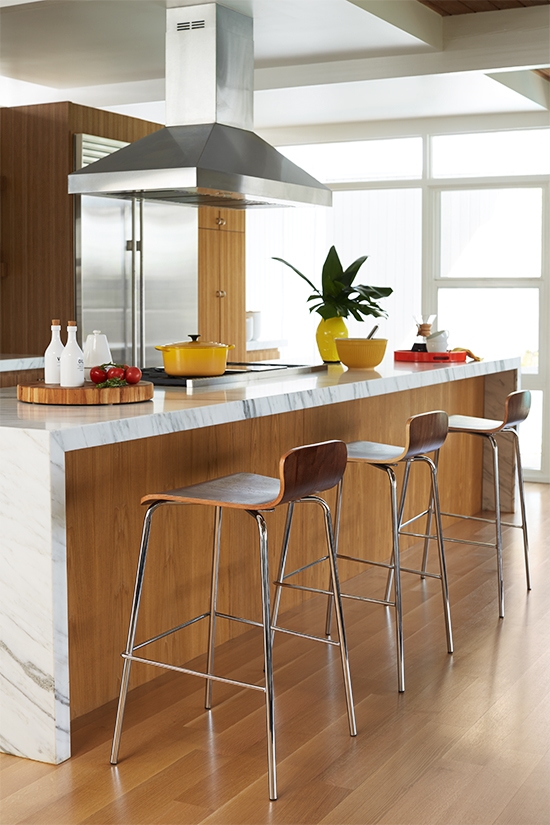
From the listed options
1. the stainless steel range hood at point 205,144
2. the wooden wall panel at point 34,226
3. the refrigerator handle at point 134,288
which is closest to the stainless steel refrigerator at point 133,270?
the refrigerator handle at point 134,288

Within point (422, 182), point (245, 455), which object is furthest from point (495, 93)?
point (245, 455)

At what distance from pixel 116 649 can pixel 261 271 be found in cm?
538

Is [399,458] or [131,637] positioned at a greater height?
[399,458]

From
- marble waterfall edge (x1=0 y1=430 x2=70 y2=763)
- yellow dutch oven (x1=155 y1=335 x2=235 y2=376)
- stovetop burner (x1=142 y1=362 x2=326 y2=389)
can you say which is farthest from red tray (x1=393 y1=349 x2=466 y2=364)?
marble waterfall edge (x1=0 y1=430 x2=70 y2=763)

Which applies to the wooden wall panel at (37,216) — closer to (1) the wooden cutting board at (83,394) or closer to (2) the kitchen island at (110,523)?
(2) the kitchen island at (110,523)

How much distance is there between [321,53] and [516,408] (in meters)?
→ 2.45

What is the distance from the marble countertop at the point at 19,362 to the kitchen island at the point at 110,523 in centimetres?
181

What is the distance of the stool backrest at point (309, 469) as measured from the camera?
2660mm

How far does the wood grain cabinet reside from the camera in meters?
6.71

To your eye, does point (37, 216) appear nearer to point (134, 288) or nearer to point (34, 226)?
point (34, 226)

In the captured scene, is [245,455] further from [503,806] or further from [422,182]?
[422,182]

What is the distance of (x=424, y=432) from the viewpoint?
355 cm

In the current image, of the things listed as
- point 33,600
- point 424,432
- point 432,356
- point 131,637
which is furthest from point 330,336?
point 33,600

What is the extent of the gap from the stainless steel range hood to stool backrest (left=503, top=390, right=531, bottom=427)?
1281 millimetres
